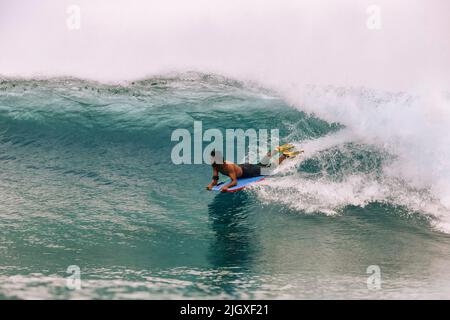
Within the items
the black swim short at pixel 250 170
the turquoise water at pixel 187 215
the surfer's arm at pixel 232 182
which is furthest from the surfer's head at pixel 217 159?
the turquoise water at pixel 187 215

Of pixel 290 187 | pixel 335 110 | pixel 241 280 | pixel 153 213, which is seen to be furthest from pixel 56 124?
pixel 241 280

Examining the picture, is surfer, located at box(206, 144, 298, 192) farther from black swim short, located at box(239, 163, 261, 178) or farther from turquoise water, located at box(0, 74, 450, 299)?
turquoise water, located at box(0, 74, 450, 299)

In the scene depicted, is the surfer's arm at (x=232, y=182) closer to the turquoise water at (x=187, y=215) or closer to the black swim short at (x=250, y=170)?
the black swim short at (x=250, y=170)

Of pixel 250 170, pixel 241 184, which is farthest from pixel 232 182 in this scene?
pixel 250 170

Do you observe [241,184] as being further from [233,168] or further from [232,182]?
[233,168]

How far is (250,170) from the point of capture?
771cm

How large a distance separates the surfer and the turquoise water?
0.56 metres

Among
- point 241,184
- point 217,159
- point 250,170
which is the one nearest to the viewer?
point 217,159

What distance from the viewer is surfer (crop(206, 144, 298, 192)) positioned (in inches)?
278

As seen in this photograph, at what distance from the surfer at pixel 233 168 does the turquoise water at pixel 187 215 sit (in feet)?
→ 1.84

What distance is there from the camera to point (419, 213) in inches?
305

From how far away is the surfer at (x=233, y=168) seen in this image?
705 centimetres

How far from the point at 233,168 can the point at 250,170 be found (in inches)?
21.9

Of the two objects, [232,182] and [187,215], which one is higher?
[232,182]
